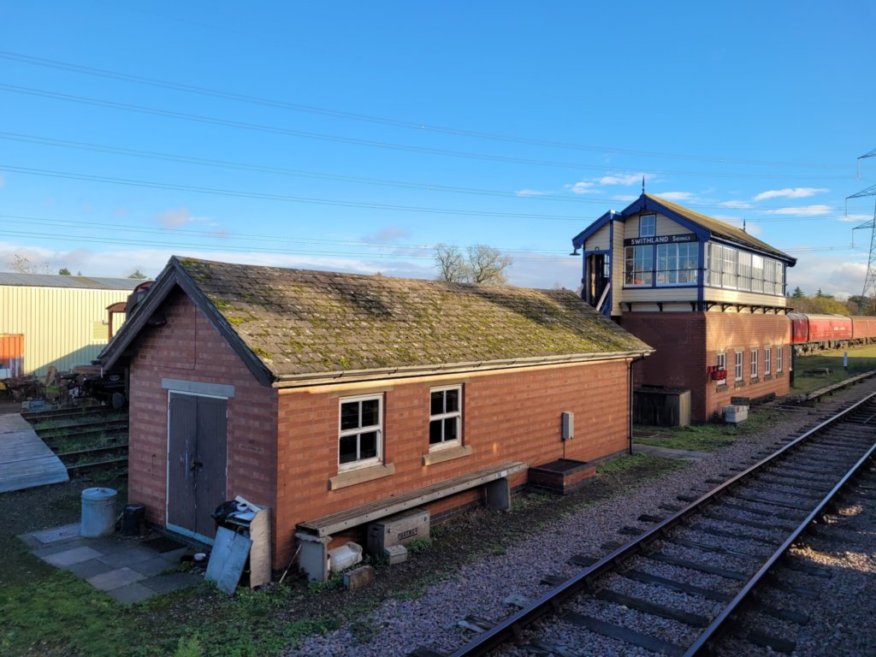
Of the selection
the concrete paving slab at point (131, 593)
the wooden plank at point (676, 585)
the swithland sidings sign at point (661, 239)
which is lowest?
the concrete paving slab at point (131, 593)

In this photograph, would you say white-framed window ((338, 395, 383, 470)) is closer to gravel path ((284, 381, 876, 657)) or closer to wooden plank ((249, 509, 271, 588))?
wooden plank ((249, 509, 271, 588))

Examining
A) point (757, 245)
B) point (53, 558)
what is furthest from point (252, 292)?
point (757, 245)

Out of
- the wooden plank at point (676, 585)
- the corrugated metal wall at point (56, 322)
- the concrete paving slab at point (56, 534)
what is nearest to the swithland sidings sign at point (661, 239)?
the wooden plank at point (676, 585)

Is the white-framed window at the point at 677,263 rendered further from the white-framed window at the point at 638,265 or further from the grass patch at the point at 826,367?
the grass patch at the point at 826,367

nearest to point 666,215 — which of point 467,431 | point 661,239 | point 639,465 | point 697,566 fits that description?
point 661,239

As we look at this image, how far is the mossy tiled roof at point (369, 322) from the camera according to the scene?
884 cm

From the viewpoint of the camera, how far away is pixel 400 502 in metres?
9.47

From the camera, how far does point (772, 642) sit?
21.5 feet

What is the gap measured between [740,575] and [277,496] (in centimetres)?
622

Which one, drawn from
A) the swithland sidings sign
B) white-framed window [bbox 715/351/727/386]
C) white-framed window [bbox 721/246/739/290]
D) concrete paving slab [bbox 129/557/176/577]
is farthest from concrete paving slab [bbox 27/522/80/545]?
white-framed window [bbox 721/246/739/290]

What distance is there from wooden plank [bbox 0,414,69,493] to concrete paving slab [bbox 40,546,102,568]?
4.19m

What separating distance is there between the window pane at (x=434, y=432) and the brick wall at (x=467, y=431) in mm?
334

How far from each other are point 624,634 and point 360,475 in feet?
13.9

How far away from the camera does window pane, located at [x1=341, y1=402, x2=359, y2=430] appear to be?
9336mm
